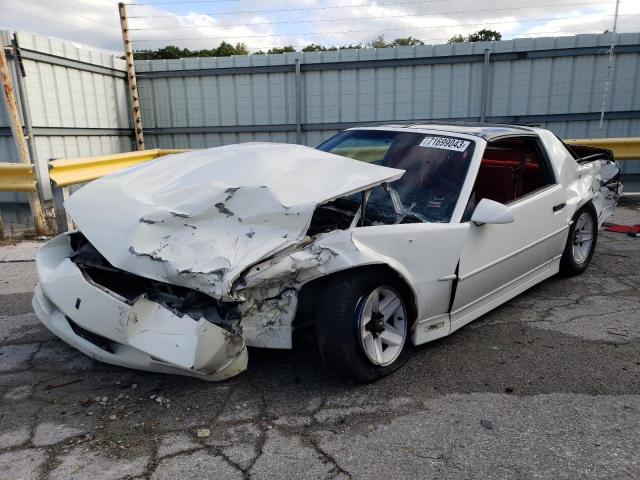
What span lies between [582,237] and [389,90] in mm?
5775

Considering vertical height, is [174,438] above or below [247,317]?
below

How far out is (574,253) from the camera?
4918 mm

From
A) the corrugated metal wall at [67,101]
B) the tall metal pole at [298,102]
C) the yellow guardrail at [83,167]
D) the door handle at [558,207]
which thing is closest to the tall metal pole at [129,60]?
the corrugated metal wall at [67,101]

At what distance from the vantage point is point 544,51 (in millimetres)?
9383

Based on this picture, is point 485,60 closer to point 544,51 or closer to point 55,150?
point 544,51

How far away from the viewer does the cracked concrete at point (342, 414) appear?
2.31 meters

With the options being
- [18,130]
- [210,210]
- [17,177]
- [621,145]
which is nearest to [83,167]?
[17,177]

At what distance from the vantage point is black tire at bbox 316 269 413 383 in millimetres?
2779

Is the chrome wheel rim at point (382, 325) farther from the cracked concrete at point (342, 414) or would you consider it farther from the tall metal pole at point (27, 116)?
the tall metal pole at point (27, 116)

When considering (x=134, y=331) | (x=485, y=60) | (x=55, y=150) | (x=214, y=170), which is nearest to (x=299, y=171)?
(x=214, y=170)

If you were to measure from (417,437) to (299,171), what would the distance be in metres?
1.76

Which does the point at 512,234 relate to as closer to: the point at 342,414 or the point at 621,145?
the point at 342,414

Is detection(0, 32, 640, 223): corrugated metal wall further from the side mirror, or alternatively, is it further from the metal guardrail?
the side mirror

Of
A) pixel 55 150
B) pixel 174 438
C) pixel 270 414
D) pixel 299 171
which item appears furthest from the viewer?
pixel 55 150
